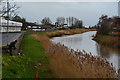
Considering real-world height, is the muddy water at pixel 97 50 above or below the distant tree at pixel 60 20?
below

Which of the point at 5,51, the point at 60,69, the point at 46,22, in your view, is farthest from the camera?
the point at 46,22

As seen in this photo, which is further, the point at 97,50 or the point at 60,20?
the point at 60,20

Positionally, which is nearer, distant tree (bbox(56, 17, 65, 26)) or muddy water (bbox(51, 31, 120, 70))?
muddy water (bbox(51, 31, 120, 70))

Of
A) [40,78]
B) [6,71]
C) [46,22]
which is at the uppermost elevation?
[46,22]

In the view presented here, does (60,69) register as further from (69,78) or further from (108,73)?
(108,73)

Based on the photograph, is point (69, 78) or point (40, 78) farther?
point (40, 78)

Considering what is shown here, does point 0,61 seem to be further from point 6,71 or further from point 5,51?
point 5,51

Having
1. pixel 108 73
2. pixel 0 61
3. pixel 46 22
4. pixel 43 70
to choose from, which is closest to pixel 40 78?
pixel 43 70

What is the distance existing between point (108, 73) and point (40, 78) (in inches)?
106

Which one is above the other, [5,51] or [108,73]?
[5,51]

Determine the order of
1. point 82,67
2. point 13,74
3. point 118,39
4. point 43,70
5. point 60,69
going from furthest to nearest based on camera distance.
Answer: point 118,39
point 43,70
point 82,67
point 60,69
point 13,74

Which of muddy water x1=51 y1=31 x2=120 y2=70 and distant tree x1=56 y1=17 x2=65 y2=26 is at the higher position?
distant tree x1=56 y1=17 x2=65 y2=26

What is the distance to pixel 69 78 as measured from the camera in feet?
19.9

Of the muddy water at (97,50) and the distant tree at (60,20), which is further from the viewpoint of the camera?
the distant tree at (60,20)
